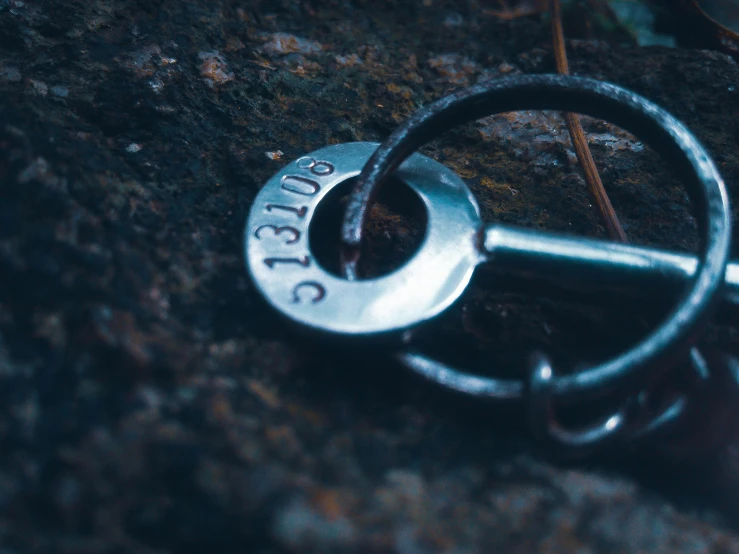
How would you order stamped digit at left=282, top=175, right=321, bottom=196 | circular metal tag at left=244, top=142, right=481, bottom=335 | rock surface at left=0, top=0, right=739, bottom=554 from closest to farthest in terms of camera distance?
1. rock surface at left=0, top=0, right=739, bottom=554
2. circular metal tag at left=244, top=142, right=481, bottom=335
3. stamped digit at left=282, top=175, right=321, bottom=196

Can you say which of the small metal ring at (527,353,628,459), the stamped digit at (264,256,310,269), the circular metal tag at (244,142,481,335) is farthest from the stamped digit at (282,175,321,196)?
the small metal ring at (527,353,628,459)

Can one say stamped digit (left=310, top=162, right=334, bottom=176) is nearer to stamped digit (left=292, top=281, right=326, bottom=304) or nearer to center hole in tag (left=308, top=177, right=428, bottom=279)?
center hole in tag (left=308, top=177, right=428, bottom=279)

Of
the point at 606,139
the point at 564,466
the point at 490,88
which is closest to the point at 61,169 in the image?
the point at 490,88

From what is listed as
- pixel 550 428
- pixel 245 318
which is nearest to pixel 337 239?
pixel 245 318

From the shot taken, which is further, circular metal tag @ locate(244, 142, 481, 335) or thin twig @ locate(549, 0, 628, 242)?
thin twig @ locate(549, 0, 628, 242)

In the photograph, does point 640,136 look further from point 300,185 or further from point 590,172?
point 300,185
